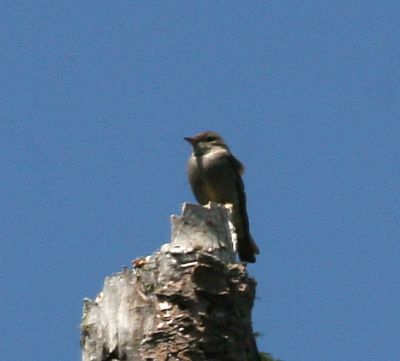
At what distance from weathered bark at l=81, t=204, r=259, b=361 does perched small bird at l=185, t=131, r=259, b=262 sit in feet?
16.2

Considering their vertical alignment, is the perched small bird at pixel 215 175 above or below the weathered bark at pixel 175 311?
above

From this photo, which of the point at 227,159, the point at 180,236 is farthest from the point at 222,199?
the point at 180,236

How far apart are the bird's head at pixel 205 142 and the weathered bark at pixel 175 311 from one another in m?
5.38

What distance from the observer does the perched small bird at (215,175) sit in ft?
41.6

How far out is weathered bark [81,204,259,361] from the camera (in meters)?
7.21

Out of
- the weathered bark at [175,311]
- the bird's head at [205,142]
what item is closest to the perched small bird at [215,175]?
the bird's head at [205,142]

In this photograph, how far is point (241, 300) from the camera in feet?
24.3

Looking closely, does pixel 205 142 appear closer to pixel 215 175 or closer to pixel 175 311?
pixel 215 175

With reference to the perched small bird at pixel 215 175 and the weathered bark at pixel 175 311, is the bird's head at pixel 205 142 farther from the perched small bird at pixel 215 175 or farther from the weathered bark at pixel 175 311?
the weathered bark at pixel 175 311

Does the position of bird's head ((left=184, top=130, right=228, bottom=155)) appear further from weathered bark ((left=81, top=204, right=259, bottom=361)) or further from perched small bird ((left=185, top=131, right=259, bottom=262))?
weathered bark ((left=81, top=204, right=259, bottom=361))

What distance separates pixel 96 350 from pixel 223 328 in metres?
0.78

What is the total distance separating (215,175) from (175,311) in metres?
5.51

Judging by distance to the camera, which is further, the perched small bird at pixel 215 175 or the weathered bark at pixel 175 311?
the perched small bird at pixel 215 175

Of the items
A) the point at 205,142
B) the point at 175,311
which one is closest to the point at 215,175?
the point at 205,142
